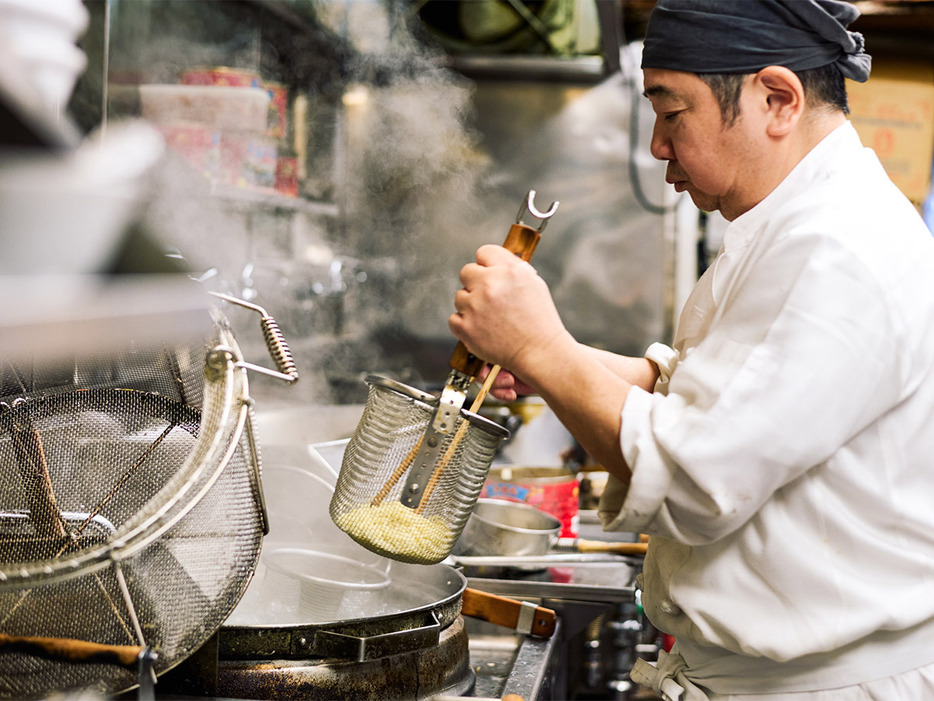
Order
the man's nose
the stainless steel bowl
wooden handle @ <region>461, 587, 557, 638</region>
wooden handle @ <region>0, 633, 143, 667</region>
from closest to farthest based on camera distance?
wooden handle @ <region>0, 633, 143, 667</region>, the man's nose, wooden handle @ <region>461, 587, 557, 638</region>, the stainless steel bowl

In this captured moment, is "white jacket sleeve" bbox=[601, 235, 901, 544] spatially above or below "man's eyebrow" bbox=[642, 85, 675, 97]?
below

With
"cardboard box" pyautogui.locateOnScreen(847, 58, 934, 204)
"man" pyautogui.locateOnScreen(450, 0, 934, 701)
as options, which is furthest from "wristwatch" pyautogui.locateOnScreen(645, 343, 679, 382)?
"cardboard box" pyautogui.locateOnScreen(847, 58, 934, 204)

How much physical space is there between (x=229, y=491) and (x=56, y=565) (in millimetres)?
260

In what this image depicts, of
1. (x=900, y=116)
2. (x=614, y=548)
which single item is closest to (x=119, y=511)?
(x=614, y=548)

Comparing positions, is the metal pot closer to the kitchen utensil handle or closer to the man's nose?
the kitchen utensil handle

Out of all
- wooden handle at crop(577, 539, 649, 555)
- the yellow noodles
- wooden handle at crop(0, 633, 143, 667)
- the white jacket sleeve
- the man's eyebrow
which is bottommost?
wooden handle at crop(577, 539, 649, 555)

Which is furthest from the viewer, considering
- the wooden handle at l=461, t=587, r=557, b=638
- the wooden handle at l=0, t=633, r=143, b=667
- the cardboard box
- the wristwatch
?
the cardboard box

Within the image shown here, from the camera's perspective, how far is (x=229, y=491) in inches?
42.6

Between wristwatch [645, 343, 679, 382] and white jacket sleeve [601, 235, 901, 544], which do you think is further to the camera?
wristwatch [645, 343, 679, 382]

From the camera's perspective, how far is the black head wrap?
112cm

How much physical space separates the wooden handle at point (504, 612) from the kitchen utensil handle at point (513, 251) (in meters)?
0.62

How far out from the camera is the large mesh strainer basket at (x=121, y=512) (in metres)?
0.98

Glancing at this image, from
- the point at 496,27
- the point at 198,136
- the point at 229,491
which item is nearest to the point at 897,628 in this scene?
the point at 229,491

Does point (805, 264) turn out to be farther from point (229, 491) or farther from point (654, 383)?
point (229, 491)
